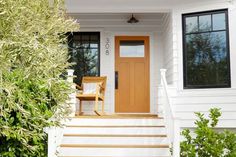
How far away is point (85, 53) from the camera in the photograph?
9133 mm

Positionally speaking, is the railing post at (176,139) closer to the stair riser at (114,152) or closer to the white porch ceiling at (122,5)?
the stair riser at (114,152)

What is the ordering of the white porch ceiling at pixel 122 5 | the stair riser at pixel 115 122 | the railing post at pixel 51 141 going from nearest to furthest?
the railing post at pixel 51 141, the stair riser at pixel 115 122, the white porch ceiling at pixel 122 5

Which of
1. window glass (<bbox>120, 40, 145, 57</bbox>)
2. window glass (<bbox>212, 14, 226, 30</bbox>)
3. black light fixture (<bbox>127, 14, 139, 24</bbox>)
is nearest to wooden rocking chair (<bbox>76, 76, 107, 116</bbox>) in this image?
window glass (<bbox>120, 40, 145, 57</bbox>)

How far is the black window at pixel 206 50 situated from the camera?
7109 mm

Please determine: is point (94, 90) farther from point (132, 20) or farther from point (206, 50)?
point (206, 50)

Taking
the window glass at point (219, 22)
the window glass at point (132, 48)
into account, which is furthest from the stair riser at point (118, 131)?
the window glass at point (132, 48)

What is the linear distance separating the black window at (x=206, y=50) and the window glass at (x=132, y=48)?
1888 mm

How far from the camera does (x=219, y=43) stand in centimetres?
718

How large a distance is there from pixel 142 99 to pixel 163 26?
1.90 m

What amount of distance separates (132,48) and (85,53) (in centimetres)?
121

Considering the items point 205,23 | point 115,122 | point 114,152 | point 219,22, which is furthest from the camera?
point 205,23

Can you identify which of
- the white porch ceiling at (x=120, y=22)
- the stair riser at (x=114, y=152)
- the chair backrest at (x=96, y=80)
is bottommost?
the stair riser at (x=114, y=152)

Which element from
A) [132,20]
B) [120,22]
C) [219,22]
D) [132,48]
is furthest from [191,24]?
[120,22]

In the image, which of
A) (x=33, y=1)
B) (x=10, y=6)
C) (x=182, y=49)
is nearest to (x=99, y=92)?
(x=182, y=49)
